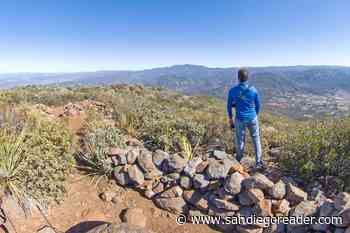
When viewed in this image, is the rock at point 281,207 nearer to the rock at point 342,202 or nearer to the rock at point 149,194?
the rock at point 342,202

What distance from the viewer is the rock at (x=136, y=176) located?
4938 mm

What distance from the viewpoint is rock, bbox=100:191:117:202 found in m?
4.75

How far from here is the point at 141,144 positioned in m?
5.89

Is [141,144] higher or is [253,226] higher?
[141,144]

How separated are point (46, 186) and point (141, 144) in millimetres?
2134

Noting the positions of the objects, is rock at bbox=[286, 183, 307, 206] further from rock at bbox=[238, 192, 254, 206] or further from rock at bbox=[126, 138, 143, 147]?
rock at bbox=[126, 138, 143, 147]

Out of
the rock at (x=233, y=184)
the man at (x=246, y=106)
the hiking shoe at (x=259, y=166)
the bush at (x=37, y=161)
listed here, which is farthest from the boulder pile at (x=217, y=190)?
the bush at (x=37, y=161)

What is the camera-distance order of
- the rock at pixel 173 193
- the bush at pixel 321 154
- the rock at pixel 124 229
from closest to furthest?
the rock at pixel 124 229
the bush at pixel 321 154
the rock at pixel 173 193

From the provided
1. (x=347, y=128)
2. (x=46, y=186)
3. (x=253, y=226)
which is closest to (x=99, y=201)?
(x=46, y=186)

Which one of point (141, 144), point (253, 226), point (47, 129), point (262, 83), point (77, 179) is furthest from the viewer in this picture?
point (262, 83)

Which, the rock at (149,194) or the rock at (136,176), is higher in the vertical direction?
the rock at (136,176)

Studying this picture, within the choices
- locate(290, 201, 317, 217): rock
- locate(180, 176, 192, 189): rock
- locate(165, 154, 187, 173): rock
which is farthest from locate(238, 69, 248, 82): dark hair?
locate(290, 201, 317, 217): rock

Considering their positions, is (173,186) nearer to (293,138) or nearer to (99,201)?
(99,201)

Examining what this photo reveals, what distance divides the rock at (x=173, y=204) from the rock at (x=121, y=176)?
798 millimetres
